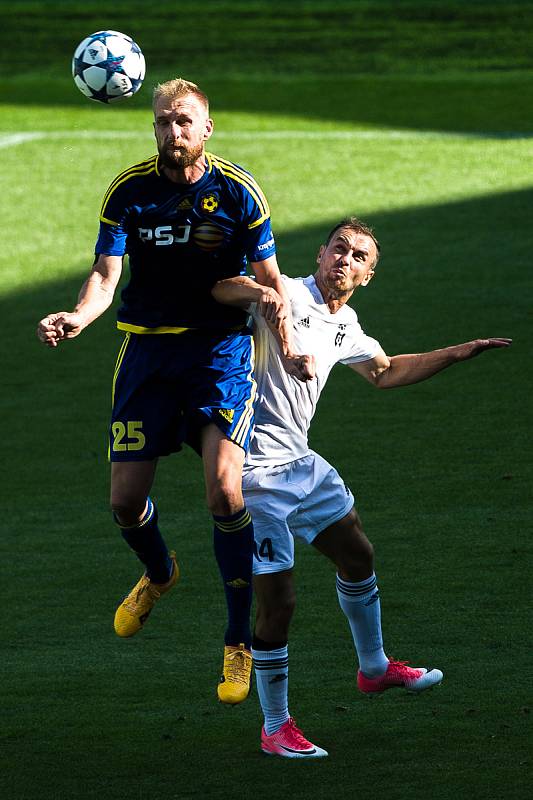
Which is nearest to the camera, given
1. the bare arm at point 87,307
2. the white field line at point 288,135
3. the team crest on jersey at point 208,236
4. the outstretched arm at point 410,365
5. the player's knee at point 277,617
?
the bare arm at point 87,307

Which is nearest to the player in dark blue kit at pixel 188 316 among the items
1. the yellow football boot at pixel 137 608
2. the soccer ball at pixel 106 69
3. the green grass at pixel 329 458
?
the yellow football boot at pixel 137 608

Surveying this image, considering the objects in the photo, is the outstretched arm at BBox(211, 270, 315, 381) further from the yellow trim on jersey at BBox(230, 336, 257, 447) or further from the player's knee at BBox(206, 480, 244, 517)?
the player's knee at BBox(206, 480, 244, 517)

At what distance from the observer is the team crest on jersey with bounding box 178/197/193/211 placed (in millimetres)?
6398

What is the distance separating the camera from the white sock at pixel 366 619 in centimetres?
674

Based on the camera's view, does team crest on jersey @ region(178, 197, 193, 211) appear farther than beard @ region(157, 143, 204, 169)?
Yes

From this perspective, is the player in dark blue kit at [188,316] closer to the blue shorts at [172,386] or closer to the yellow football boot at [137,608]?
the blue shorts at [172,386]

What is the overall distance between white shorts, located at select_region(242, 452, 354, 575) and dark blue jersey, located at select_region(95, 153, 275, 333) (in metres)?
0.69

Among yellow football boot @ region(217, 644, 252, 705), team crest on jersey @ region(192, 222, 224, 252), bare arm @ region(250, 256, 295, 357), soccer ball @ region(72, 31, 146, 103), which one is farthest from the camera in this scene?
soccer ball @ region(72, 31, 146, 103)

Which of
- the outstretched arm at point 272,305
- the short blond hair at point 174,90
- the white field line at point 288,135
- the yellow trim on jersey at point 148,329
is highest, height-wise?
the short blond hair at point 174,90

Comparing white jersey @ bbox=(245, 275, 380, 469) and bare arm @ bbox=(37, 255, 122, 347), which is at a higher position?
bare arm @ bbox=(37, 255, 122, 347)

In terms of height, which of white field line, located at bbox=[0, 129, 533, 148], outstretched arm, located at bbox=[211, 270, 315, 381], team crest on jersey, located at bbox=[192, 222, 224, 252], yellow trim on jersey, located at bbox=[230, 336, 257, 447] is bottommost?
white field line, located at bbox=[0, 129, 533, 148]

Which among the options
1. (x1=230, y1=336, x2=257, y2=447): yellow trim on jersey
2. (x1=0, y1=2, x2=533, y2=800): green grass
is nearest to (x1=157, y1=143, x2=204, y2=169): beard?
(x1=230, y1=336, x2=257, y2=447): yellow trim on jersey

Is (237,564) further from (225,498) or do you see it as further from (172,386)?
(172,386)

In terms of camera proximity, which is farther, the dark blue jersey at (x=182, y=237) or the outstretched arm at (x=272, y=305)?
the dark blue jersey at (x=182, y=237)
